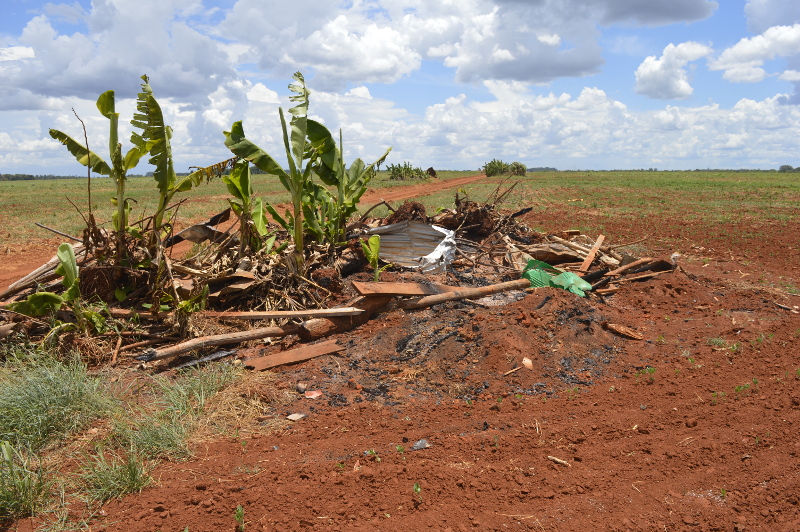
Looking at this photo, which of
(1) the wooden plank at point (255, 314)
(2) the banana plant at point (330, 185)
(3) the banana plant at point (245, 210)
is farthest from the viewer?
(2) the banana plant at point (330, 185)

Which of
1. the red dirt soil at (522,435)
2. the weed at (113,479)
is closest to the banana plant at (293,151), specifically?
the red dirt soil at (522,435)

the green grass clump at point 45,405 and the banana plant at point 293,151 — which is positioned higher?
the banana plant at point 293,151

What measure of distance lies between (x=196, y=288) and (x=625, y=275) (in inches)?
276

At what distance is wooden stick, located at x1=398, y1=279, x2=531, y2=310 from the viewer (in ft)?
23.5

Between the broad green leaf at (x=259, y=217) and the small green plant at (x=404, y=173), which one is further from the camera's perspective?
the small green plant at (x=404, y=173)

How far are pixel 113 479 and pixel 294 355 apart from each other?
261 centimetres

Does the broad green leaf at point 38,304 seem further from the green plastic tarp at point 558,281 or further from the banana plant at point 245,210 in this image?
the green plastic tarp at point 558,281

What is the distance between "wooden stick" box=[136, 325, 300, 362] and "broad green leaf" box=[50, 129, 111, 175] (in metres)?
2.36

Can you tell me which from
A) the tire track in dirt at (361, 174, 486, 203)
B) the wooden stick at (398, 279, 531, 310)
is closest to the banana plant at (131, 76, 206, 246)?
the wooden stick at (398, 279, 531, 310)

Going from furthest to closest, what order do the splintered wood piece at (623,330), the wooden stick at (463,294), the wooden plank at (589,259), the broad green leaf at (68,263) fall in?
the wooden plank at (589,259) → the wooden stick at (463,294) → the splintered wood piece at (623,330) → the broad green leaf at (68,263)

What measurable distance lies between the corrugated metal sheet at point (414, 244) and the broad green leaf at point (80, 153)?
4.39 metres

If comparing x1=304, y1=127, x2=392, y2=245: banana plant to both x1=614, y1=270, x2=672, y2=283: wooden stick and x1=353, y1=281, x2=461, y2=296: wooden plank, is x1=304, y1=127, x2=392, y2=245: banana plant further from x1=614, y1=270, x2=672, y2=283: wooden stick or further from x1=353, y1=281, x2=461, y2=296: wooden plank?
x1=614, y1=270, x2=672, y2=283: wooden stick

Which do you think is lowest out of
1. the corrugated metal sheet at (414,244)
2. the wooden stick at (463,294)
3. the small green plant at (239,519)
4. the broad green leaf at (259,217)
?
the small green plant at (239,519)

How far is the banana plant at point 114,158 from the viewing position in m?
6.34
